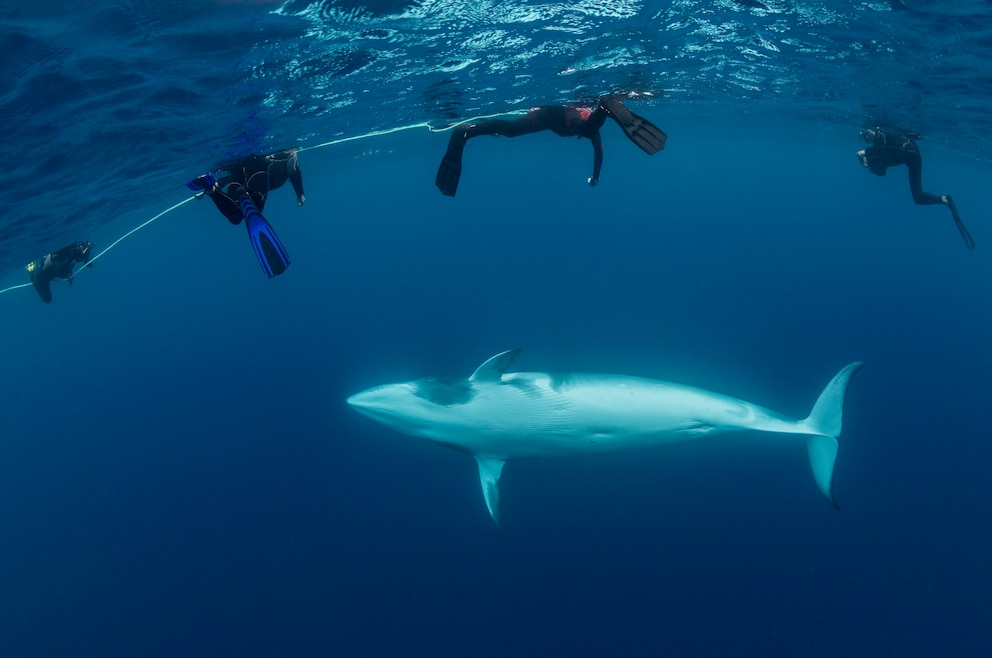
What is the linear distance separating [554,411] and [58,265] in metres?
19.9

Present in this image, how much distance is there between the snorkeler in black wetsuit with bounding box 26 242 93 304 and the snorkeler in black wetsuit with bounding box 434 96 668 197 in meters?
15.9

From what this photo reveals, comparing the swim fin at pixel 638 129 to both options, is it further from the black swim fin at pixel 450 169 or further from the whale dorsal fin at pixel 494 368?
the whale dorsal fin at pixel 494 368

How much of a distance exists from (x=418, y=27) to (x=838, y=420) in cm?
1135

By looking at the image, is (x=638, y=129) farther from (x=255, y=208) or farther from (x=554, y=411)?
(x=255, y=208)

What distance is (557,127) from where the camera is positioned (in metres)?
10.1

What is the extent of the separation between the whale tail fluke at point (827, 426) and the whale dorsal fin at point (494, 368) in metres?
5.75

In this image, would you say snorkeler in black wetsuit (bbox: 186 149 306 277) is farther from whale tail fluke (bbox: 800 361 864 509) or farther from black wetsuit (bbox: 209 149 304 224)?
whale tail fluke (bbox: 800 361 864 509)

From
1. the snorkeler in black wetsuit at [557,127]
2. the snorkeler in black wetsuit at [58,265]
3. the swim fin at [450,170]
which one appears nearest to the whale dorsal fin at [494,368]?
the snorkeler in black wetsuit at [557,127]

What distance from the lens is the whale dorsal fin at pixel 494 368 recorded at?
8609 mm

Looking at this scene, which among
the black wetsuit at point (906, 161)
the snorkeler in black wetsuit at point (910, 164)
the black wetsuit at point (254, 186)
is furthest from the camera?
the black wetsuit at point (906, 161)

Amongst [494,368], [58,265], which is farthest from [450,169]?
[58,265]

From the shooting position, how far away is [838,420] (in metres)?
10.1

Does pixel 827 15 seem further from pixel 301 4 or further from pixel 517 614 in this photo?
pixel 517 614

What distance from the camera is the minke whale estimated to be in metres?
8.70
